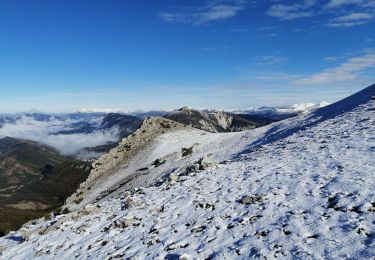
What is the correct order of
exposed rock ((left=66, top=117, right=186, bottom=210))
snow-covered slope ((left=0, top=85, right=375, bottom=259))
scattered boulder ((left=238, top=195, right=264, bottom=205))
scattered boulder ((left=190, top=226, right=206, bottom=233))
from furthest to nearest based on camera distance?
exposed rock ((left=66, top=117, right=186, bottom=210)) < scattered boulder ((left=238, top=195, right=264, bottom=205)) < scattered boulder ((left=190, top=226, right=206, bottom=233)) < snow-covered slope ((left=0, top=85, right=375, bottom=259))

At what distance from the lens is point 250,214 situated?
2017 centimetres

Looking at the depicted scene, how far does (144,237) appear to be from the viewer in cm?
2102

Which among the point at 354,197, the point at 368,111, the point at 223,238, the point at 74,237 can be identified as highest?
the point at 368,111

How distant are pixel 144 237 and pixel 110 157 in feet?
144

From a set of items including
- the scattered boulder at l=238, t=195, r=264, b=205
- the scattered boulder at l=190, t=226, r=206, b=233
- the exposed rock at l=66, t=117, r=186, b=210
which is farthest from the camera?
the exposed rock at l=66, t=117, r=186, b=210

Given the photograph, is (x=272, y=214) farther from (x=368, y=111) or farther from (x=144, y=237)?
(x=368, y=111)

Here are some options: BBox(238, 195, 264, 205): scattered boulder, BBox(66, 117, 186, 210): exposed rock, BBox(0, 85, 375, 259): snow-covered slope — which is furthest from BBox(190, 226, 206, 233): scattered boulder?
BBox(66, 117, 186, 210): exposed rock

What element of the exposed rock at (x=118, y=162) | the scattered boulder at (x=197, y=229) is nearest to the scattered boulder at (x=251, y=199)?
the scattered boulder at (x=197, y=229)

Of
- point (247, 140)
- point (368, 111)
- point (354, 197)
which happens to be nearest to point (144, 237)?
point (354, 197)

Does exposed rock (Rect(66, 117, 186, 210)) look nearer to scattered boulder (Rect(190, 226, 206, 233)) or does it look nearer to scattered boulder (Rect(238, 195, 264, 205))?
scattered boulder (Rect(238, 195, 264, 205))

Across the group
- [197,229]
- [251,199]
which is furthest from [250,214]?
[197,229]

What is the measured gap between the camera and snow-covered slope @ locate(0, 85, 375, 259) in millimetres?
16422

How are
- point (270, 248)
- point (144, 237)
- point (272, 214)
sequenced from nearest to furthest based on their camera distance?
1. point (270, 248)
2. point (272, 214)
3. point (144, 237)

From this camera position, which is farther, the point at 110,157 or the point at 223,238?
the point at 110,157
